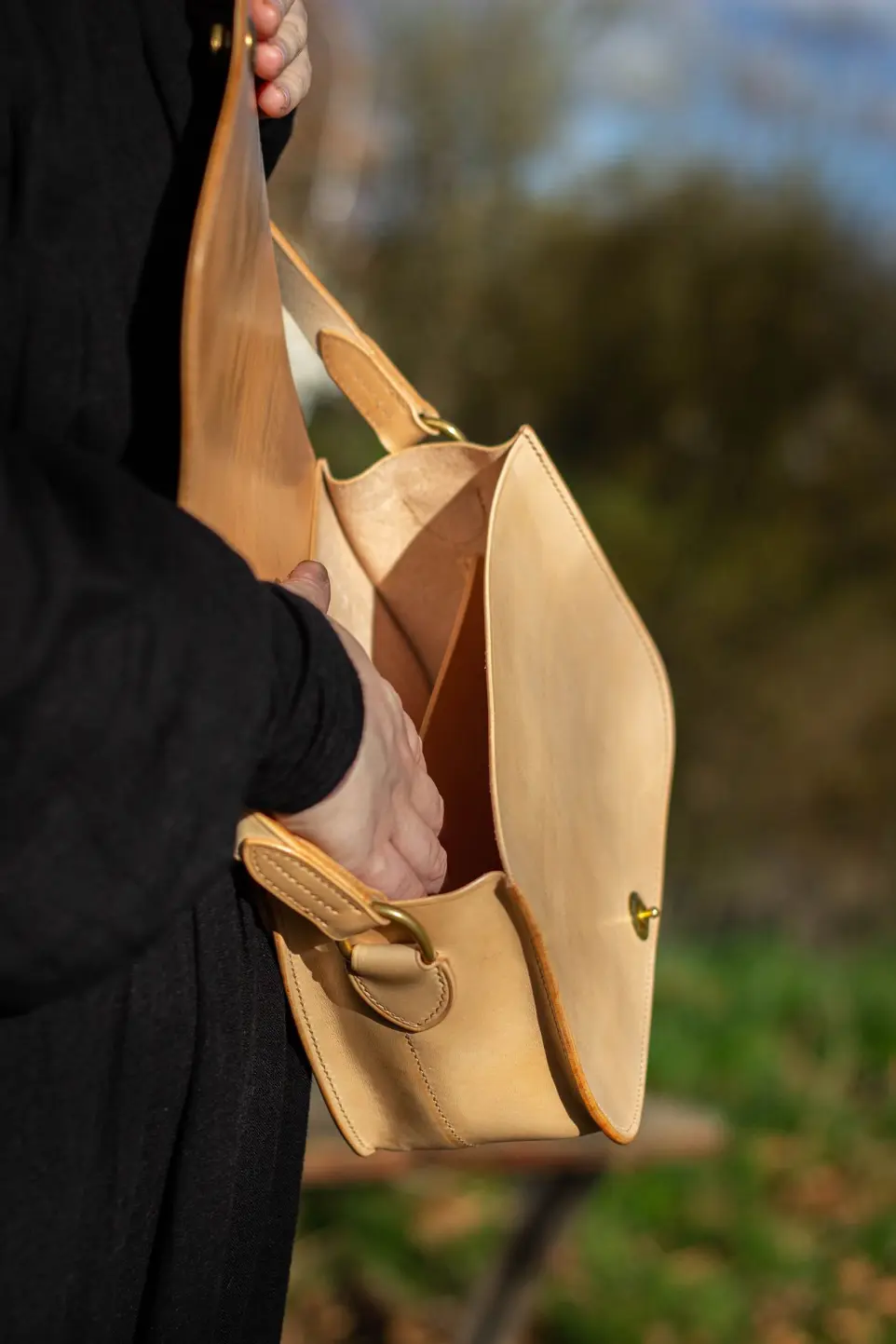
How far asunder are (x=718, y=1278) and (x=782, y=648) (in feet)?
7.21

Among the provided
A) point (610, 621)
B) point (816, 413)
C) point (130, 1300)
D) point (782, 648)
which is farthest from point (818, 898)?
point (130, 1300)

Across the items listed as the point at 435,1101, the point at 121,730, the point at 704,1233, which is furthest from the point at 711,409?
the point at 121,730

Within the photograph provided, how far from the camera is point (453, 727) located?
3.33ft

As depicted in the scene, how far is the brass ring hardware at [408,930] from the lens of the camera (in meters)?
0.84

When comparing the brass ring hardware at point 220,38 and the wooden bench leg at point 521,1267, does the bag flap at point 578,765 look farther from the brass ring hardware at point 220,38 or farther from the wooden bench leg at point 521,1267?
the wooden bench leg at point 521,1267

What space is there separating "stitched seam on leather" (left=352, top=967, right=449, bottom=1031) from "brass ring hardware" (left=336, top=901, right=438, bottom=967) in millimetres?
17

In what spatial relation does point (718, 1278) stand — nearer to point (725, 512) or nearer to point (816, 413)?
point (725, 512)

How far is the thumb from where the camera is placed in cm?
89

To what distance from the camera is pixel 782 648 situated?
4.27 metres

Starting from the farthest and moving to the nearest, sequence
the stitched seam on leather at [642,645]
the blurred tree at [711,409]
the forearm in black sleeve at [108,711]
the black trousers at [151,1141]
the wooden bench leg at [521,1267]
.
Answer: the blurred tree at [711,409], the wooden bench leg at [521,1267], the stitched seam on leather at [642,645], the black trousers at [151,1141], the forearm in black sleeve at [108,711]

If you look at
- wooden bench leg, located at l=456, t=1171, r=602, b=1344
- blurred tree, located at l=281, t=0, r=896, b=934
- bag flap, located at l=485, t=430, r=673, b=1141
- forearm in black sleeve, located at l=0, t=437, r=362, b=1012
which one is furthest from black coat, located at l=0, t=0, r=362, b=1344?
blurred tree, located at l=281, t=0, r=896, b=934

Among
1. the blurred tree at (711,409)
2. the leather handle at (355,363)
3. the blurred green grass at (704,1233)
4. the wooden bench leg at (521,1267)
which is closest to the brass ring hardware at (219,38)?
the leather handle at (355,363)

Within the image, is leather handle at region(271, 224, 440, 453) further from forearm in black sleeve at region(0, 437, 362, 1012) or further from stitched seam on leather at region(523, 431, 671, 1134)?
forearm in black sleeve at region(0, 437, 362, 1012)

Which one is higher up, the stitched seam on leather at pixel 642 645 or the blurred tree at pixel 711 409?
the stitched seam on leather at pixel 642 645
